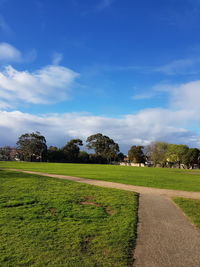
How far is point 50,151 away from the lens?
82.5 m

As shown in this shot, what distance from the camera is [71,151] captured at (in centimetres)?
8556

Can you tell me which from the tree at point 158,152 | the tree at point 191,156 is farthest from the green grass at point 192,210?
the tree at point 158,152

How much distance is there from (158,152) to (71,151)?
33330 millimetres

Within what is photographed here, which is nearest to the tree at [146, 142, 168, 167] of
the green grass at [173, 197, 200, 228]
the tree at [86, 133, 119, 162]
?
the tree at [86, 133, 119, 162]

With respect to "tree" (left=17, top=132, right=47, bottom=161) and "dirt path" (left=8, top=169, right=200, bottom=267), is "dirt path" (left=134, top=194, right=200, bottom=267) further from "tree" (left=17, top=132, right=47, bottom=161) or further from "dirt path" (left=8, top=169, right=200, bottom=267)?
"tree" (left=17, top=132, right=47, bottom=161)

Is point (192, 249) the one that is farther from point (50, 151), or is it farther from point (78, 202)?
point (50, 151)

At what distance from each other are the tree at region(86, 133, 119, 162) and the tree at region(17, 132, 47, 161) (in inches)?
857

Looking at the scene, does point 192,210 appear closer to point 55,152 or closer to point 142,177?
point 142,177

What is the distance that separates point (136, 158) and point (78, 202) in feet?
279

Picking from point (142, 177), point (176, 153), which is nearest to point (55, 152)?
point (176, 153)

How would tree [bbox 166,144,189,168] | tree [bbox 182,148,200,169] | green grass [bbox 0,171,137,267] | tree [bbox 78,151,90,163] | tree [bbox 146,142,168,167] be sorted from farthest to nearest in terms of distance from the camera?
tree [bbox 78,151,90,163] → tree [bbox 146,142,168,167] → tree [bbox 166,144,189,168] → tree [bbox 182,148,200,169] → green grass [bbox 0,171,137,267]

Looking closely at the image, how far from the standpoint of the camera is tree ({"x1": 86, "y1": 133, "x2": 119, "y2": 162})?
96.0 meters

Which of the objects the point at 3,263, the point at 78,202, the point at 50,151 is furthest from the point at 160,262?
the point at 50,151

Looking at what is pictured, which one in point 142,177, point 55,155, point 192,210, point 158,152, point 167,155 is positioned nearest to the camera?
point 192,210
